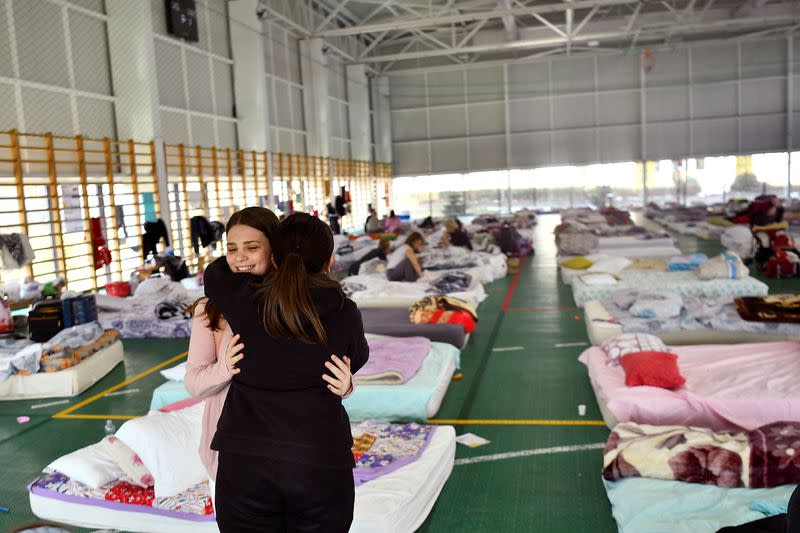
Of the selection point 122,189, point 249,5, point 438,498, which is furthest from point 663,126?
point 438,498

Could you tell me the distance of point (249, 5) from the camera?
1543cm

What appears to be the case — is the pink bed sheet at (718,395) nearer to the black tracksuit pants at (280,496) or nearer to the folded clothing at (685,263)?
the black tracksuit pants at (280,496)

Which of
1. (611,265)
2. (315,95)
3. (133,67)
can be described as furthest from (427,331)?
(315,95)

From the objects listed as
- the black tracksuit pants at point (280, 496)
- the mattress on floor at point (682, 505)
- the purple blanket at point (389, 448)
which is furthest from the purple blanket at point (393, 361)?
the black tracksuit pants at point (280, 496)

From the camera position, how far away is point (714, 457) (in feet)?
11.1

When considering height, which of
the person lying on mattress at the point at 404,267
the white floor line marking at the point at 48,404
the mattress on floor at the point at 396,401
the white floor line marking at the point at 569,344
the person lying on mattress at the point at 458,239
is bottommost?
the white floor line marking at the point at 48,404

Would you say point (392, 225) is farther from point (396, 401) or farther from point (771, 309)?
point (396, 401)

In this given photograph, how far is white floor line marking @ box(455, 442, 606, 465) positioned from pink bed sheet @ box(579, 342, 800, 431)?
0.85 ft

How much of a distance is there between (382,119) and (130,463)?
937 inches

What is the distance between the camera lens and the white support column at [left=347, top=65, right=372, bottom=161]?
2355cm

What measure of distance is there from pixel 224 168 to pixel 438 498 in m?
12.6

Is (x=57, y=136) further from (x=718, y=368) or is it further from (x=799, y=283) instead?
(x=799, y=283)

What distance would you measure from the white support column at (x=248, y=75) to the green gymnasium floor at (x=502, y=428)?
8.74m

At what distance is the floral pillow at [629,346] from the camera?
4996mm
